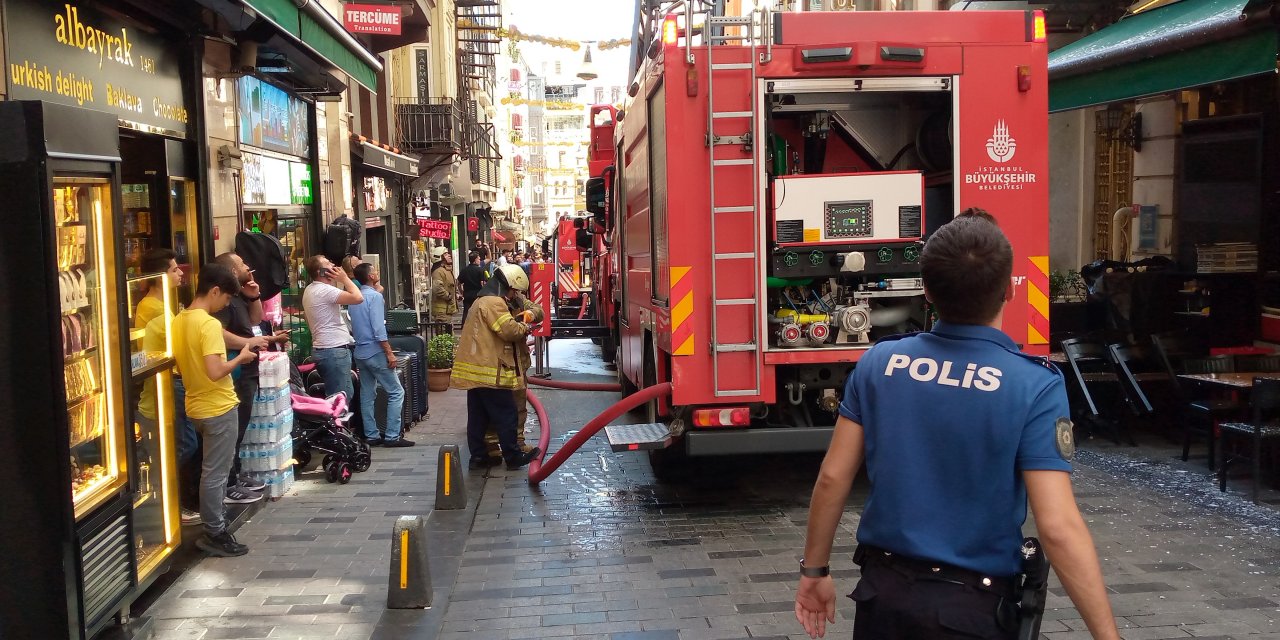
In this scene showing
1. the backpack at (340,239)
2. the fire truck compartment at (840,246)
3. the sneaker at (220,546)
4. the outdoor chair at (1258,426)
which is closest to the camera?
the sneaker at (220,546)

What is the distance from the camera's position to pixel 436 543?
685 cm

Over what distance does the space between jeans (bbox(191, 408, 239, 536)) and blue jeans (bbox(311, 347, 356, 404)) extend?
9.41 feet

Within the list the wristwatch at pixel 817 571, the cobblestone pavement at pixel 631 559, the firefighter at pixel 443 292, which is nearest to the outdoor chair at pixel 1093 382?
the cobblestone pavement at pixel 631 559

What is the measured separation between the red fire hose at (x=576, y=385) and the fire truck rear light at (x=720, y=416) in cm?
653

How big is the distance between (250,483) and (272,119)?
5580mm

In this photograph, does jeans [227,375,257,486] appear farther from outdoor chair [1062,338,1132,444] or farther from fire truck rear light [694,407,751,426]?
outdoor chair [1062,338,1132,444]

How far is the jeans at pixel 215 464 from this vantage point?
6.42 metres

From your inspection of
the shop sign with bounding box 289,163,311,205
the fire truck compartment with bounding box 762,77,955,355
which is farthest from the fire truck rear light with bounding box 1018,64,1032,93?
the shop sign with bounding box 289,163,311,205

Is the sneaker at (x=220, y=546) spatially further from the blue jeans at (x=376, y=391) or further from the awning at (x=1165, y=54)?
the awning at (x=1165, y=54)

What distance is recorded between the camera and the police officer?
2.54 m

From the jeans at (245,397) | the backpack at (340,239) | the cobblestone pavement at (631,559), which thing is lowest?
the cobblestone pavement at (631,559)

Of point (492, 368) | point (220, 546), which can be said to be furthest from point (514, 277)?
point (220, 546)

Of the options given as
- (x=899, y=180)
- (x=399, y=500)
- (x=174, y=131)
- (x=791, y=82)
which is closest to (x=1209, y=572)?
(x=899, y=180)

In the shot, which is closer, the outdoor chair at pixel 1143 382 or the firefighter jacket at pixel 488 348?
the firefighter jacket at pixel 488 348
